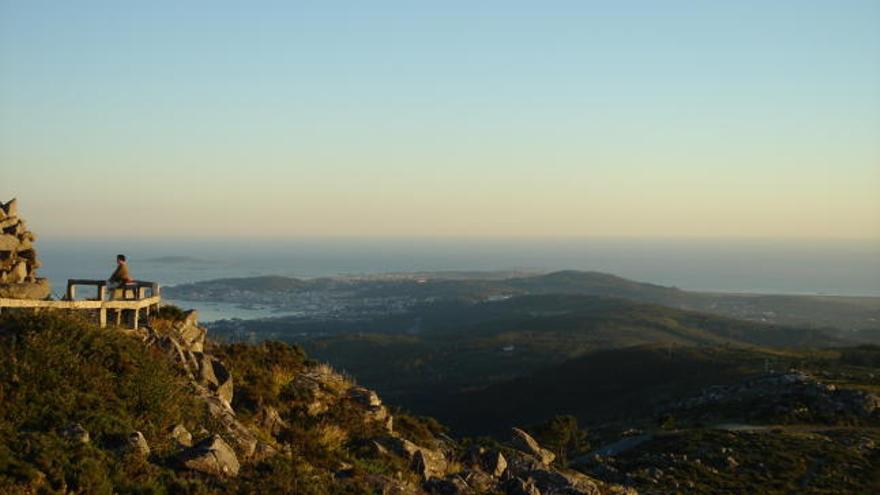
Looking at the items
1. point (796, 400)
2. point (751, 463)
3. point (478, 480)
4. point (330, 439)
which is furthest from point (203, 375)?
point (796, 400)

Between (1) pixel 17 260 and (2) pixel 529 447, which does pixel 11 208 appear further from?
(2) pixel 529 447

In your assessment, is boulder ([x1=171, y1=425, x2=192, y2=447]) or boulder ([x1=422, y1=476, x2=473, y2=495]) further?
boulder ([x1=422, y1=476, x2=473, y2=495])

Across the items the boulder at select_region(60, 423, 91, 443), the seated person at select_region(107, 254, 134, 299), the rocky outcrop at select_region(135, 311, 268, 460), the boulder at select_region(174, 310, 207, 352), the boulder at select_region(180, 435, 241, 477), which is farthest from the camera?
the boulder at select_region(174, 310, 207, 352)

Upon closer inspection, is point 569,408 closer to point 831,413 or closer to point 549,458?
point 831,413

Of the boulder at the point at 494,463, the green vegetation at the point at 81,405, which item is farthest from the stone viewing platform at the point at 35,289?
the boulder at the point at 494,463

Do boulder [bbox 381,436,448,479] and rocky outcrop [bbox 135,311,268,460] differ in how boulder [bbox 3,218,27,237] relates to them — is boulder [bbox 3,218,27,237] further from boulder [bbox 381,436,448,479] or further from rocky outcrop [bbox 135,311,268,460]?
boulder [bbox 381,436,448,479]

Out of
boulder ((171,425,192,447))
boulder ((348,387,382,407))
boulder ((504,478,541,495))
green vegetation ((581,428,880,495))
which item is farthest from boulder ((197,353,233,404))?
green vegetation ((581,428,880,495))

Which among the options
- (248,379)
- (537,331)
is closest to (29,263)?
(248,379)
